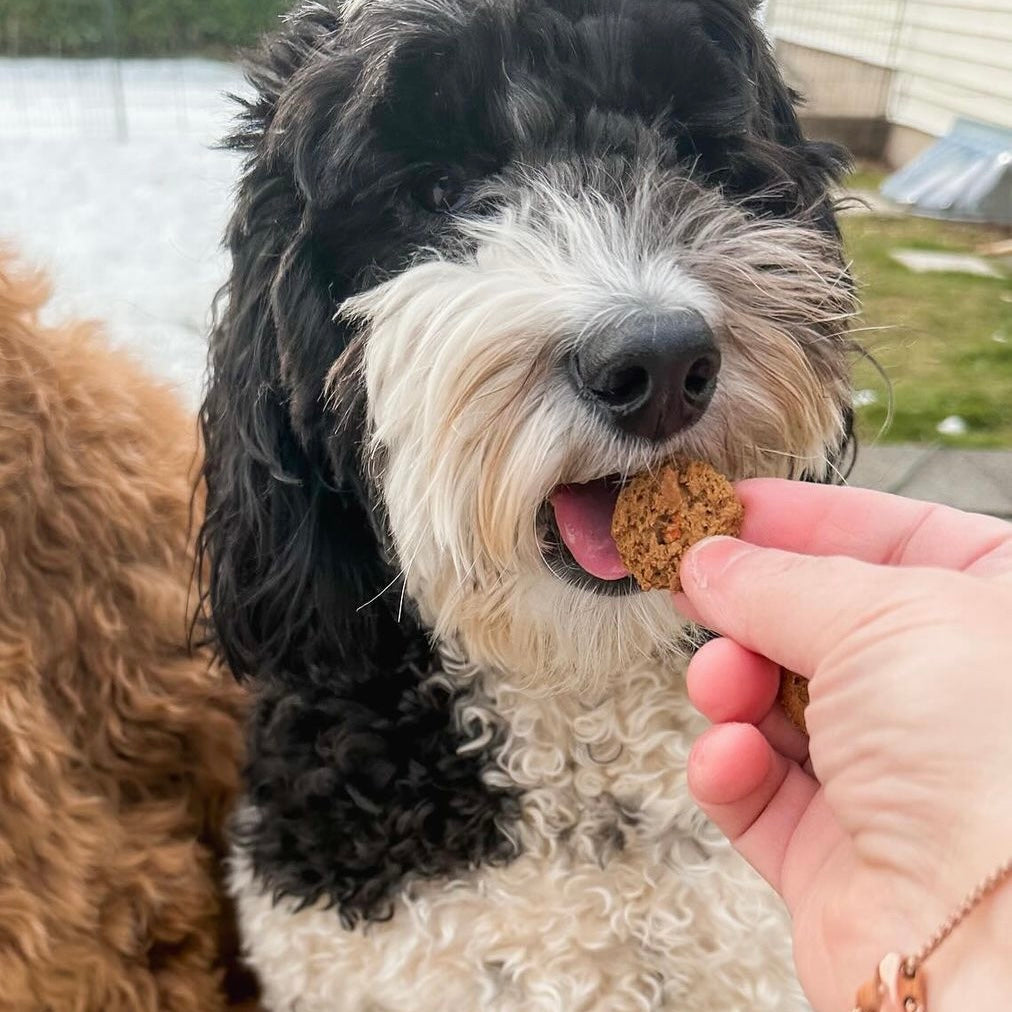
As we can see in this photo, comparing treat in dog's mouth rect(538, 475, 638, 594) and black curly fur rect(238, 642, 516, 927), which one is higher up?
treat in dog's mouth rect(538, 475, 638, 594)

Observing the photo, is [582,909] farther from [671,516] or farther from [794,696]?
[671,516]

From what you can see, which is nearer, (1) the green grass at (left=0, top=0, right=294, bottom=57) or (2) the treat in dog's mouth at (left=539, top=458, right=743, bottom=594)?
(2) the treat in dog's mouth at (left=539, top=458, right=743, bottom=594)

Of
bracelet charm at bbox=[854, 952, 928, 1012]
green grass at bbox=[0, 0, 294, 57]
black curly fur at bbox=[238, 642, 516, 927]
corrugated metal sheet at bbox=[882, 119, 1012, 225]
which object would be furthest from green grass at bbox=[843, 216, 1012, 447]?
green grass at bbox=[0, 0, 294, 57]

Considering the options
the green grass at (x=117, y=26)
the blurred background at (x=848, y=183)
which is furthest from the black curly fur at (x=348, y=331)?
the green grass at (x=117, y=26)

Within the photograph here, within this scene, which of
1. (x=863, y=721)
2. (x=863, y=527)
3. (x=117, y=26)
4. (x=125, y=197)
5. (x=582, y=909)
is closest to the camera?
(x=863, y=721)

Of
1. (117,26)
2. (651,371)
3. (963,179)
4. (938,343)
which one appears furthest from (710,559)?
(117,26)

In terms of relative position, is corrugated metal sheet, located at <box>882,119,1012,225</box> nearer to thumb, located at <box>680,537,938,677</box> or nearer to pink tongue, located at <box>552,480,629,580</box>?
pink tongue, located at <box>552,480,629,580</box>
